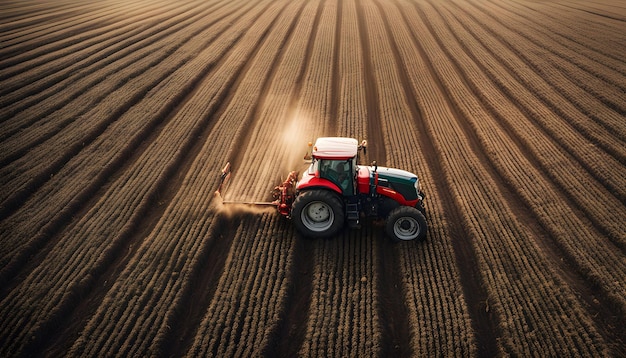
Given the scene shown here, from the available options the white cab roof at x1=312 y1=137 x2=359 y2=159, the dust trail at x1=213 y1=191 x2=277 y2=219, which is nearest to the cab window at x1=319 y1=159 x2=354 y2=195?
the white cab roof at x1=312 y1=137 x2=359 y2=159

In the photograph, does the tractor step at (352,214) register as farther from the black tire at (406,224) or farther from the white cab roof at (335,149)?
the white cab roof at (335,149)

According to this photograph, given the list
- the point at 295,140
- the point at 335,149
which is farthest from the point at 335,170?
the point at 295,140

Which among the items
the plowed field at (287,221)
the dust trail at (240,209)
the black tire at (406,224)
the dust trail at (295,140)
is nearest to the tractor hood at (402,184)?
the black tire at (406,224)

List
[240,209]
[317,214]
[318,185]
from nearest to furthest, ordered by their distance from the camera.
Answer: [318,185] → [317,214] → [240,209]

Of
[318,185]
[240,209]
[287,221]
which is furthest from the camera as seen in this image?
[240,209]

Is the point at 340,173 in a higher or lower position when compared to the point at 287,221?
higher

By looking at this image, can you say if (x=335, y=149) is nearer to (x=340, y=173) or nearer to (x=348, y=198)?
(x=340, y=173)
